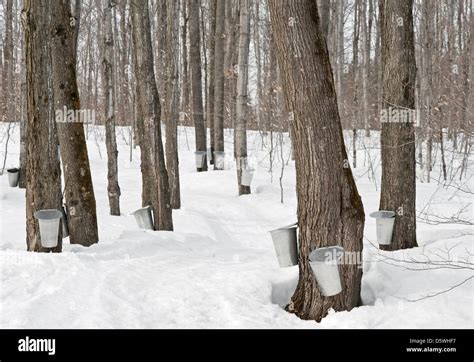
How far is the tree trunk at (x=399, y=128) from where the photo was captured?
232 inches

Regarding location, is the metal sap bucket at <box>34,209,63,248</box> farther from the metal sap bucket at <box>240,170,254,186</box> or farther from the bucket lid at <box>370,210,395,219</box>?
the metal sap bucket at <box>240,170,254,186</box>

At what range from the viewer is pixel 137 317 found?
3.80m

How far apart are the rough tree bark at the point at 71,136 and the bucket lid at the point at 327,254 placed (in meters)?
3.11

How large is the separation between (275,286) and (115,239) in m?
2.43

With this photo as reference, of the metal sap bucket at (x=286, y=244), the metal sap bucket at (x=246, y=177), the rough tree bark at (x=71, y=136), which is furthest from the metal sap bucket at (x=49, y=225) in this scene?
the metal sap bucket at (x=246, y=177)

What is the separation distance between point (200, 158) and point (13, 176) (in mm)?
4620

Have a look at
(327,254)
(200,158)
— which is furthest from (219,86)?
(327,254)

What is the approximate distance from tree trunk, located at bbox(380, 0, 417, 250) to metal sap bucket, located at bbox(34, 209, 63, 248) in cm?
370

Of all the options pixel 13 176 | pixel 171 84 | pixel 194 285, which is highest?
pixel 171 84

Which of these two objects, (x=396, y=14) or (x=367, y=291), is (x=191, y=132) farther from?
(x=367, y=291)

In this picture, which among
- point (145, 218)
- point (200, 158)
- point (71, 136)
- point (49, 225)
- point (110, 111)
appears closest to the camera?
point (49, 225)

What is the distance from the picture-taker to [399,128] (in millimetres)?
5910

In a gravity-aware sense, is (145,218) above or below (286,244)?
below

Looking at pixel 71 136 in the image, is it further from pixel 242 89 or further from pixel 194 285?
pixel 242 89
